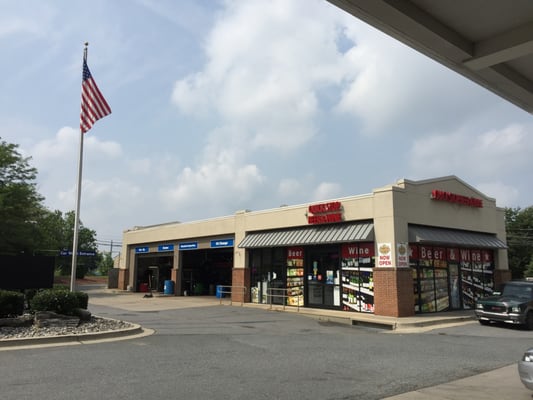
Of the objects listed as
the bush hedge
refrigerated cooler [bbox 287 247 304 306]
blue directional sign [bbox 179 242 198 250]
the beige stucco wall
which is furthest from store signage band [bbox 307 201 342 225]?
the bush hedge

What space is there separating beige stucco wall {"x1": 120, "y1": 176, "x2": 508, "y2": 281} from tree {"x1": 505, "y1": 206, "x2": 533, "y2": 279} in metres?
35.1

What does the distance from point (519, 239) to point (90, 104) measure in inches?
2360

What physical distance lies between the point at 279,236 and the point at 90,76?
12.7 metres

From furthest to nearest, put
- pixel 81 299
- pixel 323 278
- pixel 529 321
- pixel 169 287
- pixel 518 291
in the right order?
pixel 169 287 → pixel 323 278 → pixel 518 291 → pixel 529 321 → pixel 81 299

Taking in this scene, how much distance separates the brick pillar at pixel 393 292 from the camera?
19.8 m

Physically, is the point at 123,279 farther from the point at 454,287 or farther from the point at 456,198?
the point at 456,198

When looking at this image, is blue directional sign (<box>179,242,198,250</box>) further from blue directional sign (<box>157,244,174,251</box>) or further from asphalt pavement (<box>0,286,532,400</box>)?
asphalt pavement (<box>0,286,532,400</box>)

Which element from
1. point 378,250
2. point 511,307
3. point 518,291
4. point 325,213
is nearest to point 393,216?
point 378,250

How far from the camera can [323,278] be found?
23.5 meters

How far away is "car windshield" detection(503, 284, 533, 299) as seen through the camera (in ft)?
61.1

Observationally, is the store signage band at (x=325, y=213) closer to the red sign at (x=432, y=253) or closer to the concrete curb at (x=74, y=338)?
the red sign at (x=432, y=253)

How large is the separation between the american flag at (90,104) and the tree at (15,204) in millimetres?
18875

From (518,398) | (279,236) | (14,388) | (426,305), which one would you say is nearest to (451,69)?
(518,398)

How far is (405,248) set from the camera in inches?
807
